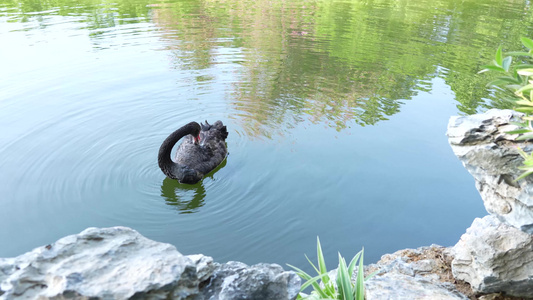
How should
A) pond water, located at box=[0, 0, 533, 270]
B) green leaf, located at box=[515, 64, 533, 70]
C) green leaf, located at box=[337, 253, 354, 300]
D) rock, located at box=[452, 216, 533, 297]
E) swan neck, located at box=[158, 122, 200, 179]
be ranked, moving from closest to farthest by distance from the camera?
green leaf, located at box=[515, 64, 533, 70] < green leaf, located at box=[337, 253, 354, 300] < rock, located at box=[452, 216, 533, 297] < pond water, located at box=[0, 0, 533, 270] < swan neck, located at box=[158, 122, 200, 179]

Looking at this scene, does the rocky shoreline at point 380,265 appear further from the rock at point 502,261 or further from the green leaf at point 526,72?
the green leaf at point 526,72

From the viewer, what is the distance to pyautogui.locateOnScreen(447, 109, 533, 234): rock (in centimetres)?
274

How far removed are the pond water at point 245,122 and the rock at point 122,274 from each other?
165 cm

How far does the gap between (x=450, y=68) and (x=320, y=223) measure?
625 centimetres

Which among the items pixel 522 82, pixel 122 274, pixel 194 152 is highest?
pixel 522 82

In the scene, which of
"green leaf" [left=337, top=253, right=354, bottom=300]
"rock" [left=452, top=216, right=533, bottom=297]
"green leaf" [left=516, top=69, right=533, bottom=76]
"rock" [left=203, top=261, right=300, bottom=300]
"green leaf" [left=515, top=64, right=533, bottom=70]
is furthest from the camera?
"rock" [left=452, top=216, right=533, bottom=297]

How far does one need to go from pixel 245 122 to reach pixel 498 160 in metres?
4.42

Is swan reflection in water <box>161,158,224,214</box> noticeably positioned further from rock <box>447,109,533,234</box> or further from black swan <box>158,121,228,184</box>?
rock <box>447,109,533,234</box>

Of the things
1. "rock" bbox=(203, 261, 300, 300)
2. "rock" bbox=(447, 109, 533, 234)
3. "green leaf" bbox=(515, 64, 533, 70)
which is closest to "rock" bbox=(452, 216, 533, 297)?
"rock" bbox=(447, 109, 533, 234)

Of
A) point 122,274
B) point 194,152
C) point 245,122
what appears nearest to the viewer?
point 122,274

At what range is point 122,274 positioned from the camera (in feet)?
6.47

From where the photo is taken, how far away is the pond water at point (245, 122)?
4.46 m

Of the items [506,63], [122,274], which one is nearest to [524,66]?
[506,63]

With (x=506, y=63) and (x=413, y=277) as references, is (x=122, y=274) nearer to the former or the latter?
(x=413, y=277)
